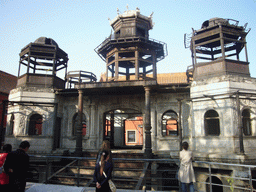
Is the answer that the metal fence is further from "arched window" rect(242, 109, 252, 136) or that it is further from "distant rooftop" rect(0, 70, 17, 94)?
"distant rooftop" rect(0, 70, 17, 94)

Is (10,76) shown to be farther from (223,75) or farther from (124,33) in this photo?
(223,75)

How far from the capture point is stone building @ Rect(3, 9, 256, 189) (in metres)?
12.5

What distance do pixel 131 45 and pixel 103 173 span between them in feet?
42.1

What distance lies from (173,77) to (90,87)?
15.3m

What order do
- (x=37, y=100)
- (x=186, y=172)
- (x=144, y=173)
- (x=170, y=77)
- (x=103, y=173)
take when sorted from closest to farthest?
1. (x=103, y=173)
2. (x=186, y=172)
3. (x=144, y=173)
4. (x=37, y=100)
5. (x=170, y=77)

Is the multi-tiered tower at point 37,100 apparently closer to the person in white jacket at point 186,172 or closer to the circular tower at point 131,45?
the circular tower at point 131,45

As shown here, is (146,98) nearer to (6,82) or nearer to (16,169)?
(16,169)

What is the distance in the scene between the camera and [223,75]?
511 inches

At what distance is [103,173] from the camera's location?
455cm

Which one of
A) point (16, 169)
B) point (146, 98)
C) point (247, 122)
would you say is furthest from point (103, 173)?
point (247, 122)

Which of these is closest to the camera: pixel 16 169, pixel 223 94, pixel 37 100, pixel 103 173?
pixel 103 173

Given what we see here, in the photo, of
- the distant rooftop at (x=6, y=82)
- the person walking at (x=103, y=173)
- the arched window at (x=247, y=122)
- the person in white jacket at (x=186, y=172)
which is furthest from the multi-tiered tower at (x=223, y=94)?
the distant rooftop at (x=6, y=82)

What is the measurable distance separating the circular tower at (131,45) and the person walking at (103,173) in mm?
10998

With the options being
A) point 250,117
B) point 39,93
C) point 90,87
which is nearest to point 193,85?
point 250,117
